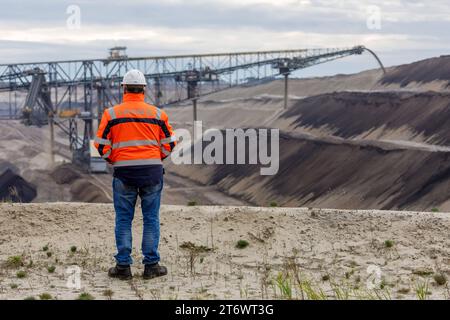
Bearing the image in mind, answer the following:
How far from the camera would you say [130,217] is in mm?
12375

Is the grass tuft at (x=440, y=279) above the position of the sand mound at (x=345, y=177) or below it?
above

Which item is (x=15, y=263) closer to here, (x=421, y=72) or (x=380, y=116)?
(x=380, y=116)

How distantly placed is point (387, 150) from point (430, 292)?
167ft

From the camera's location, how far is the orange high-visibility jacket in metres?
12.1

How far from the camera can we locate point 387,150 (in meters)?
61.5

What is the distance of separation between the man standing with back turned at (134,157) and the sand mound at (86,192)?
4790cm

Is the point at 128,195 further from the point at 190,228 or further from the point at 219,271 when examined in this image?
the point at 190,228

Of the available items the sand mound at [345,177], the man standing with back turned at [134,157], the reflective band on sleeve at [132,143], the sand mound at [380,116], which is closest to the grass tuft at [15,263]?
the man standing with back turned at [134,157]

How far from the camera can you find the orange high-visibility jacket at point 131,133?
39.7 feet

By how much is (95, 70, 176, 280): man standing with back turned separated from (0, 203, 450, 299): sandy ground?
41 cm

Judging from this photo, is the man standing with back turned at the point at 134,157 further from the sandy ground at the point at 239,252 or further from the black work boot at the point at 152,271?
the sandy ground at the point at 239,252

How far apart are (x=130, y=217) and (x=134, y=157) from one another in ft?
2.70

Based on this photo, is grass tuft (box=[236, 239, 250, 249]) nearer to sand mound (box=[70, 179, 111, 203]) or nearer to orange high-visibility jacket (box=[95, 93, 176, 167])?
orange high-visibility jacket (box=[95, 93, 176, 167])

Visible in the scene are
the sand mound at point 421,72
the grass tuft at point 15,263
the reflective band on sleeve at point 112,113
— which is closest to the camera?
Answer: the reflective band on sleeve at point 112,113
